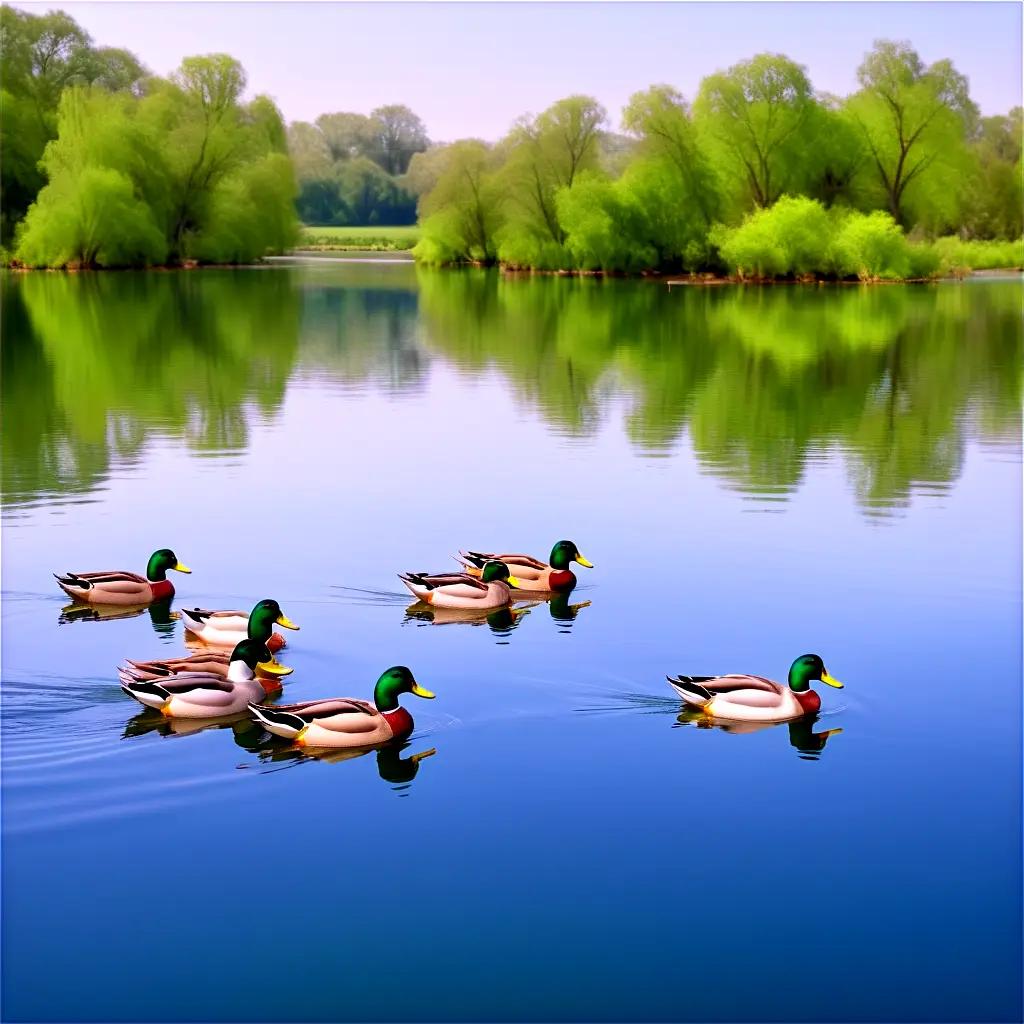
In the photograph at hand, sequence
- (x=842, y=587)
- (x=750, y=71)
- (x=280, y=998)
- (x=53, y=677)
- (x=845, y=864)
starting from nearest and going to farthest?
(x=280, y=998) → (x=845, y=864) → (x=53, y=677) → (x=842, y=587) → (x=750, y=71)

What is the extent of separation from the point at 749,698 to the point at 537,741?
61.0 inches

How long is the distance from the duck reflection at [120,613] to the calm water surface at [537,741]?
0.27ft

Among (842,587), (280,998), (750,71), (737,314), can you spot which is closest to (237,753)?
(280,998)

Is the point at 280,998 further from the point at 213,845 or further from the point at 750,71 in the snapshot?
the point at 750,71

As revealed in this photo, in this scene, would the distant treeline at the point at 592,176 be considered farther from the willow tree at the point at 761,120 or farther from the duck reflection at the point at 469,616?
the duck reflection at the point at 469,616

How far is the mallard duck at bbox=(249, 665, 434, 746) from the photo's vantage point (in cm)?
1043

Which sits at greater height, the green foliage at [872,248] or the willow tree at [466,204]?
the willow tree at [466,204]

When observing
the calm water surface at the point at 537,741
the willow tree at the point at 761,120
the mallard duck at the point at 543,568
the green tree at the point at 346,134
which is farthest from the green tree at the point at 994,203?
the green tree at the point at 346,134

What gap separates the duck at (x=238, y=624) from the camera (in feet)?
39.3

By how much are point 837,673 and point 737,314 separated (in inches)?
1570

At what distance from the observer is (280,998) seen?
23.9 ft

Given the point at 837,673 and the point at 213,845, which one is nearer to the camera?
the point at 213,845

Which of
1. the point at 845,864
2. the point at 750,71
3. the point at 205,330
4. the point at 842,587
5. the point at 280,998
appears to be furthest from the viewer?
the point at 750,71

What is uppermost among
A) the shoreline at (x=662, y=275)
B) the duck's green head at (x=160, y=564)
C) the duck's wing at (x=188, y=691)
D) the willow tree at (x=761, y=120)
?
the willow tree at (x=761, y=120)
